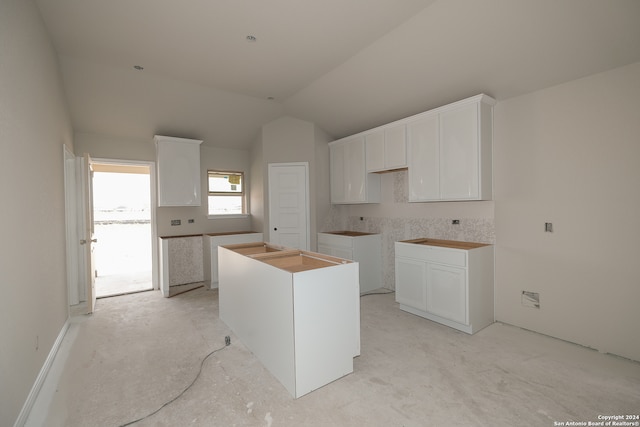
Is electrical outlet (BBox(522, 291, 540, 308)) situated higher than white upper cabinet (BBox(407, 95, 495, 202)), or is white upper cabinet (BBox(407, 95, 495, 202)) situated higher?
white upper cabinet (BBox(407, 95, 495, 202))

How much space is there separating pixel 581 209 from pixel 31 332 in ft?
15.6

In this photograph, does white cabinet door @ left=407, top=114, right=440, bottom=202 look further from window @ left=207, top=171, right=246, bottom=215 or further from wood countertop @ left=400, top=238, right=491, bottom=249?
window @ left=207, top=171, right=246, bottom=215

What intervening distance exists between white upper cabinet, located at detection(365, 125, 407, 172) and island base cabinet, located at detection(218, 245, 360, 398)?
7.04 ft

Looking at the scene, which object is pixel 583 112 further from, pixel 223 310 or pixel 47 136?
pixel 47 136

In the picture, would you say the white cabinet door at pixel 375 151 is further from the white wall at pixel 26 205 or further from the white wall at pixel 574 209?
the white wall at pixel 26 205

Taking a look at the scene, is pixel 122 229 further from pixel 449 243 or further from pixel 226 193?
pixel 449 243

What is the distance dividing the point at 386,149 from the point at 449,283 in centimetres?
202

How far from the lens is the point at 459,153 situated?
3326 millimetres

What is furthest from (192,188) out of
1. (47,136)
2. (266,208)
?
(47,136)

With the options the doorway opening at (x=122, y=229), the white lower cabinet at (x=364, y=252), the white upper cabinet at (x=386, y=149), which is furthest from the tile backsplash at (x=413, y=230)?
the doorway opening at (x=122, y=229)

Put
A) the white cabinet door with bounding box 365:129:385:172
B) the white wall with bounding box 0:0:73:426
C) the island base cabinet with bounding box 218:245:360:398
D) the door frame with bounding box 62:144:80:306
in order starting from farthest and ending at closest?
the white cabinet door with bounding box 365:129:385:172, the door frame with bounding box 62:144:80:306, the island base cabinet with bounding box 218:245:360:398, the white wall with bounding box 0:0:73:426

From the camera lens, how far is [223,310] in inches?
139

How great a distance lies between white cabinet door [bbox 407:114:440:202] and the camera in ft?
11.6

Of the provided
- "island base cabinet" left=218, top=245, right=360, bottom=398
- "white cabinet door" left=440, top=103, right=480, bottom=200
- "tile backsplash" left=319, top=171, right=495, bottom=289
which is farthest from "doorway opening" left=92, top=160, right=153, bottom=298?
"white cabinet door" left=440, top=103, right=480, bottom=200
